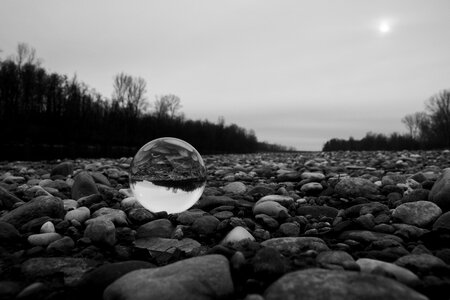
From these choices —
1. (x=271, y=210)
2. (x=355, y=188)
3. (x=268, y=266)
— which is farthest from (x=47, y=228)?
(x=355, y=188)

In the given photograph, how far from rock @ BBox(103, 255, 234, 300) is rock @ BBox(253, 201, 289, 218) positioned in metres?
1.46

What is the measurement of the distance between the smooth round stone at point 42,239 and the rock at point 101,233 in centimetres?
22

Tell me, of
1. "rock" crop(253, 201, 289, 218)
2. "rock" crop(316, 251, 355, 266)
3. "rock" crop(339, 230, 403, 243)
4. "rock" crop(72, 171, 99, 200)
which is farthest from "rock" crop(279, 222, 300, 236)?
"rock" crop(72, 171, 99, 200)

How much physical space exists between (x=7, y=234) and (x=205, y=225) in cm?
145

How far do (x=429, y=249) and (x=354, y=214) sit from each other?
0.87 m

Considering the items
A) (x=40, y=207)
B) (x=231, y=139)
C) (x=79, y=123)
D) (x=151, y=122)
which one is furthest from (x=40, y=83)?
(x=40, y=207)

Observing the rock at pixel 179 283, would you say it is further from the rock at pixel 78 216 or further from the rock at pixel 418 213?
the rock at pixel 418 213

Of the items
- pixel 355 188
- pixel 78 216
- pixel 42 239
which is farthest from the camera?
pixel 355 188

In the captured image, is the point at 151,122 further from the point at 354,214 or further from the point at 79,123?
the point at 354,214

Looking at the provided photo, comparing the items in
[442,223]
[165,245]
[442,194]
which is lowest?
[165,245]

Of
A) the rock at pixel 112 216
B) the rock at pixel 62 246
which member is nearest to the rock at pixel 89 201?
the rock at pixel 112 216

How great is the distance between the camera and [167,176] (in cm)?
288

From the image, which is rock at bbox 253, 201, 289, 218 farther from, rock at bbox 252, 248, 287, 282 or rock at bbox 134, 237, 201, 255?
rock at bbox 252, 248, 287, 282

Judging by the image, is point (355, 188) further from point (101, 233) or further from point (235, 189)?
point (101, 233)
